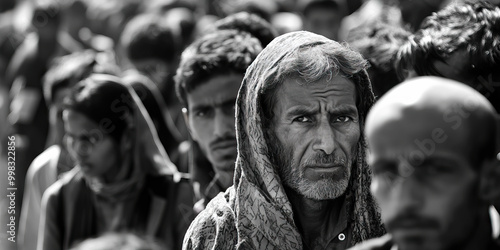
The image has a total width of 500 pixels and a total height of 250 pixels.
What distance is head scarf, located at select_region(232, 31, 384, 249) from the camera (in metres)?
3.23

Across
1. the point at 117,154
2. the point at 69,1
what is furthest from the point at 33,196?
the point at 69,1

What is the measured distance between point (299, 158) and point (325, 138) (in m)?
0.12

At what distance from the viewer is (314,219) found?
334cm

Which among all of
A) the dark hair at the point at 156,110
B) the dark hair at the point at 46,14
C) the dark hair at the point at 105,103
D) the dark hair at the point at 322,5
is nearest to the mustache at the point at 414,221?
the dark hair at the point at 105,103

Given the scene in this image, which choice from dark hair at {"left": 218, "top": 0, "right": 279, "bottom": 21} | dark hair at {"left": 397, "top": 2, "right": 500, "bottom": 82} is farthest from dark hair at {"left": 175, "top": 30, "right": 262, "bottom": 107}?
dark hair at {"left": 218, "top": 0, "right": 279, "bottom": 21}

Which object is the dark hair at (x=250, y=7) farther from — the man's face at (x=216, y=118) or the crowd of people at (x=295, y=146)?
the man's face at (x=216, y=118)

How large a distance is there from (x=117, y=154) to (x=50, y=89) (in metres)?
1.31

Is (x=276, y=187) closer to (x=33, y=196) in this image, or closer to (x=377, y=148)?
(x=377, y=148)

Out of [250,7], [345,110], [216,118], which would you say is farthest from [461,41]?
[250,7]

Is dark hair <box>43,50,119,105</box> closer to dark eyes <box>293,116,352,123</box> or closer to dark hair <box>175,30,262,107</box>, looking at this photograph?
dark hair <box>175,30,262,107</box>

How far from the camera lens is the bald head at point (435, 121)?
213 centimetres

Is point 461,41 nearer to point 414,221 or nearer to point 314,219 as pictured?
point 314,219

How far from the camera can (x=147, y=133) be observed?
4.91 metres

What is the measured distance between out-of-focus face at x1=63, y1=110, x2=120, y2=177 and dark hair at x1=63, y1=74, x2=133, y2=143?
31mm
